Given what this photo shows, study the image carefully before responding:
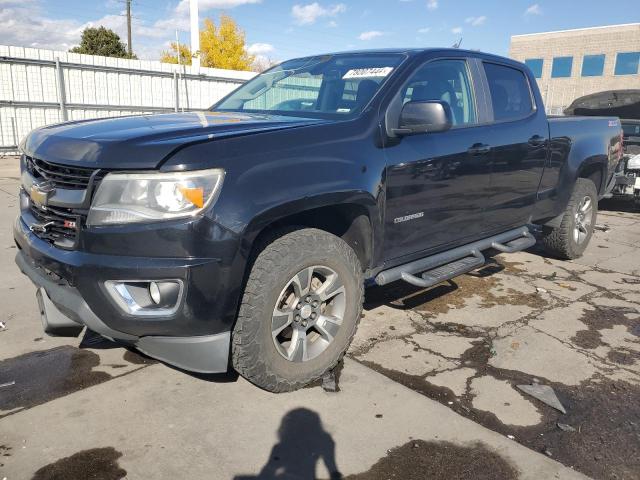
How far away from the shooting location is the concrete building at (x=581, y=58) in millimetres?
40719

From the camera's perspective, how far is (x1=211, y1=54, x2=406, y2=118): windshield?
11.2ft

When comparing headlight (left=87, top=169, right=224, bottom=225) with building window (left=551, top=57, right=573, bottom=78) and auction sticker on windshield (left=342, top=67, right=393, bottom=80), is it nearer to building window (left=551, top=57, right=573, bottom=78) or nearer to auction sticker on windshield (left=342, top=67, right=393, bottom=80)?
auction sticker on windshield (left=342, top=67, right=393, bottom=80)

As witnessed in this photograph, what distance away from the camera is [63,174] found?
8.52ft

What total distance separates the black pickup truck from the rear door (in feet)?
0.09

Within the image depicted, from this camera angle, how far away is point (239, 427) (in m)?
2.63

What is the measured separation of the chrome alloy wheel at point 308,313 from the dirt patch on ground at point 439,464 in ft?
2.47

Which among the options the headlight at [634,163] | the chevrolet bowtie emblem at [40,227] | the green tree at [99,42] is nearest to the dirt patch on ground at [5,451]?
the chevrolet bowtie emblem at [40,227]

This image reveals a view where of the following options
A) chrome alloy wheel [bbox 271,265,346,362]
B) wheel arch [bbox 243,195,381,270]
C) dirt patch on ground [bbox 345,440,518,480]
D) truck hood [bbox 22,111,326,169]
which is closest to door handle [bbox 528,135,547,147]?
wheel arch [bbox 243,195,381,270]

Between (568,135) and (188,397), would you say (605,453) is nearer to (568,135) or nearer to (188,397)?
(188,397)

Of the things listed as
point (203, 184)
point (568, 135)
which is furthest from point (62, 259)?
point (568, 135)

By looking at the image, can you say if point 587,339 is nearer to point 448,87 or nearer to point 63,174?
point 448,87

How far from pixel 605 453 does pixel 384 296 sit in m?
2.26

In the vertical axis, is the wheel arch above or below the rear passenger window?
below

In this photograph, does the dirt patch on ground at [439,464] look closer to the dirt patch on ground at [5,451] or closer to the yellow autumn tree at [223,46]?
the dirt patch on ground at [5,451]
